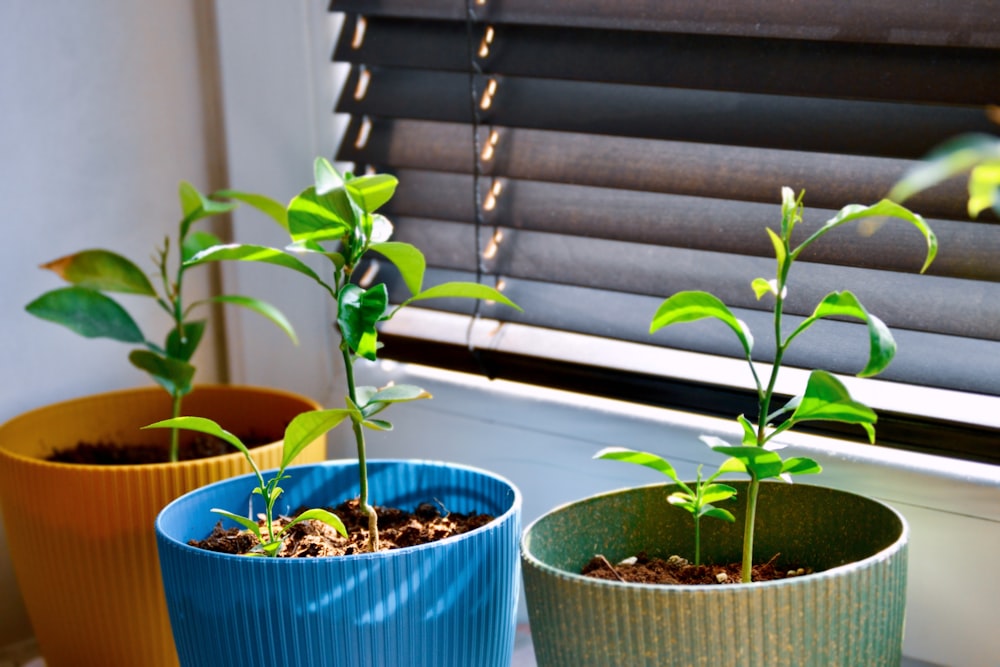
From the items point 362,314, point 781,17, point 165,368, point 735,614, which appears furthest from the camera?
point 165,368

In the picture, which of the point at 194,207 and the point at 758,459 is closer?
the point at 758,459

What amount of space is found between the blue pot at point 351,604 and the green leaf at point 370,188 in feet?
0.80

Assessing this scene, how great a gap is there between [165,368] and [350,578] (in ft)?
1.33

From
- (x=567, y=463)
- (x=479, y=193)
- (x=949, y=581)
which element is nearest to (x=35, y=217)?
(x=479, y=193)

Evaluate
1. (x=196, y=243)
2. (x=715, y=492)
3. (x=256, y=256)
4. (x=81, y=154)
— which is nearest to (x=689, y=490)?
(x=715, y=492)

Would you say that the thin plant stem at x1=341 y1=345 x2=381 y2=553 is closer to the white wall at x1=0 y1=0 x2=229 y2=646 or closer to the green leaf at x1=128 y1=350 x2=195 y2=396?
the green leaf at x1=128 y1=350 x2=195 y2=396

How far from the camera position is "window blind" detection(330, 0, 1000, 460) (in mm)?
857

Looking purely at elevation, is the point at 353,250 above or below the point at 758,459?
above

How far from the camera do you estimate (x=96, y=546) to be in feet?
3.12

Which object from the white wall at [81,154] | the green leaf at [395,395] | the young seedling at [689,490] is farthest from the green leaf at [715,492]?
the white wall at [81,154]

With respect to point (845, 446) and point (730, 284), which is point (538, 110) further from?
point (845, 446)

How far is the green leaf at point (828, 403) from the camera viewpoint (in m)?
0.64

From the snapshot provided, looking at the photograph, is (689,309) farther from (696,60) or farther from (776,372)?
(696,60)

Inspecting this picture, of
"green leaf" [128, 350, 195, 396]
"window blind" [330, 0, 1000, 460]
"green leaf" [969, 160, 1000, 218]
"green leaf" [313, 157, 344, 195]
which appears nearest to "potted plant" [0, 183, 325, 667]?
"green leaf" [128, 350, 195, 396]
